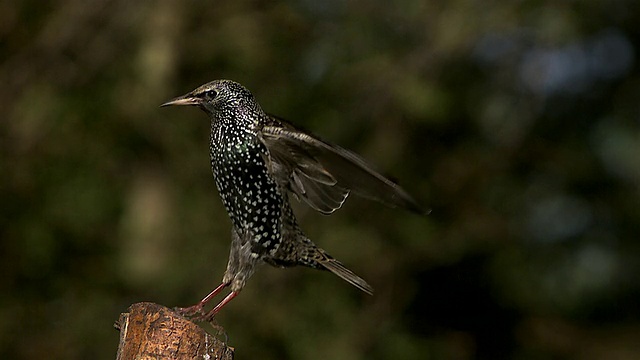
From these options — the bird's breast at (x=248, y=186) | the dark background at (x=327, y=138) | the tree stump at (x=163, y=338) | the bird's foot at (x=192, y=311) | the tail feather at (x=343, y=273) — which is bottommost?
the tree stump at (x=163, y=338)

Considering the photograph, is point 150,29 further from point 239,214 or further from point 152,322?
point 152,322

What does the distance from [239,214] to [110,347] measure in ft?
12.4

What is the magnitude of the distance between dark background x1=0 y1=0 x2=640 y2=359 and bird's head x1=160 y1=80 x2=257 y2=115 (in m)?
3.43

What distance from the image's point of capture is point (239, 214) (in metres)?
3.47

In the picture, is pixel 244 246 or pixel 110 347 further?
pixel 110 347

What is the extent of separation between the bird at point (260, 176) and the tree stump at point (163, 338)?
61 centimetres

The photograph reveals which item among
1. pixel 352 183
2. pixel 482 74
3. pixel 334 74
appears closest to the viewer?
pixel 352 183

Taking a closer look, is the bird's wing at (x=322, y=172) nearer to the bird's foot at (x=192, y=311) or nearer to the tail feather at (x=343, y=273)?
the tail feather at (x=343, y=273)

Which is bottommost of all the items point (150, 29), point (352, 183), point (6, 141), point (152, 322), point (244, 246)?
point (152, 322)

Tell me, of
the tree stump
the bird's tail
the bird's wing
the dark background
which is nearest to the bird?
the bird's wing

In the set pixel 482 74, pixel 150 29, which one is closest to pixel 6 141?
pixel 150 29

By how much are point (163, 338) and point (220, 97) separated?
105 cm

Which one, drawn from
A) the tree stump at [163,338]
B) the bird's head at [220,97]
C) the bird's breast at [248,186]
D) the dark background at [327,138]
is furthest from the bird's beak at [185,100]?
the dark background at [327,138]

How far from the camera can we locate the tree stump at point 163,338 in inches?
102
